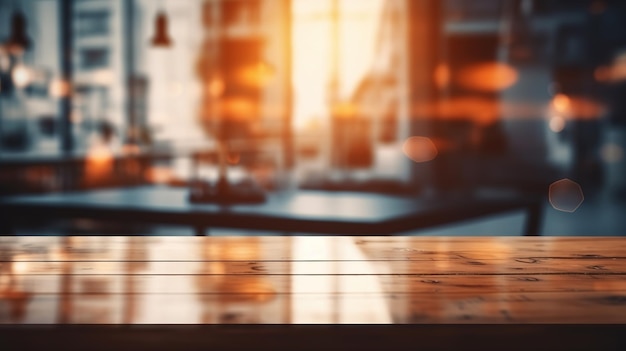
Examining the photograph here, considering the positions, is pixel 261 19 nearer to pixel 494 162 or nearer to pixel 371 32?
pixel 371 32

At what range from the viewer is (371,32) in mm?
6859

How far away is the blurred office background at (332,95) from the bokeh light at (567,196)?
0.23 feet

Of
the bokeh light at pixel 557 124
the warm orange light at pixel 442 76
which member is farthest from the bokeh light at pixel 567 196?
the warm orange light at pixel 442 76

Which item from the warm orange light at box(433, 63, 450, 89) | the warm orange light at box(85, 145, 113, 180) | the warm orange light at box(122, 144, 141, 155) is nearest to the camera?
the warm orange light at box(85, 145, 113, 180)

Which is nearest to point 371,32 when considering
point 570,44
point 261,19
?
point 261,19

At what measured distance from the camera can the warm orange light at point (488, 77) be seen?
7449 mm

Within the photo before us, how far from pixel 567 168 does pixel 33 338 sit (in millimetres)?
7246

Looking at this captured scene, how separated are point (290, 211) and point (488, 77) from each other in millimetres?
5888

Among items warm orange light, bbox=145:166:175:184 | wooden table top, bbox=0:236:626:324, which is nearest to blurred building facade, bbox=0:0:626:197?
warm orange light, bbox=145:166:175:184

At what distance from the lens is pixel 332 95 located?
6.82 meters

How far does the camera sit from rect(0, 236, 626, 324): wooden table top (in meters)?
0.82

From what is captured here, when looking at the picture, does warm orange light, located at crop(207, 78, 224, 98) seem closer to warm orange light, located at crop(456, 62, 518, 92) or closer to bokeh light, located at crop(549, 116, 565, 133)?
warm orange light, located at crop(456, 62, 518, 92)

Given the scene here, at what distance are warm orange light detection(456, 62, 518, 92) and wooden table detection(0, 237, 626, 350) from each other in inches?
246

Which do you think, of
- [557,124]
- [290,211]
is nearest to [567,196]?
[557,124]
